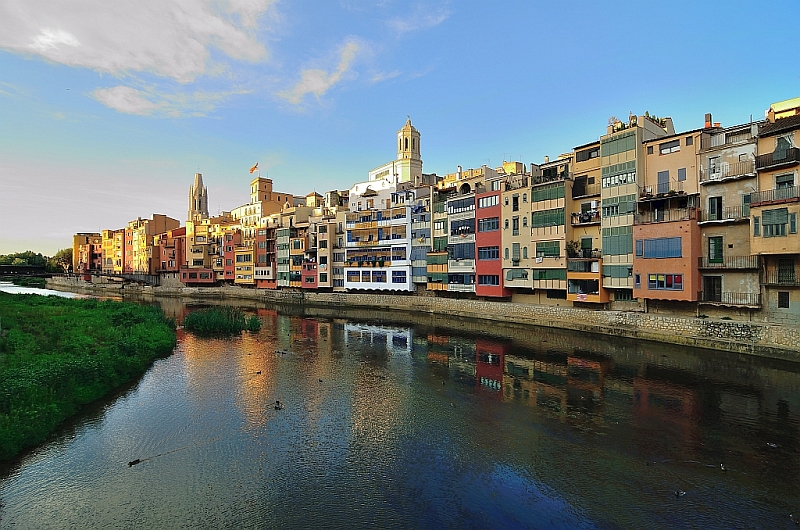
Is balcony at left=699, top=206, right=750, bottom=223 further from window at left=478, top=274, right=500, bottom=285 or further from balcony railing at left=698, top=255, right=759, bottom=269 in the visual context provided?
window at left=478, top=274, right=500, bottom=285

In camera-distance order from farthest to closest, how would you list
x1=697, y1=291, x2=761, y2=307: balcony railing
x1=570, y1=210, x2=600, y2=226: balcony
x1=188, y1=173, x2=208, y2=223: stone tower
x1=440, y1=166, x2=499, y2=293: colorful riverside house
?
x1=188, y1=173, x2=208, y2=223: stone tower → x1=440, y1=166, x2=499, y2=293: colorful riverside house → x1=570, y1=210, x2=600, y2=226: balcony → x1=697, y1=291, x2=761, y2=307: balcony railing

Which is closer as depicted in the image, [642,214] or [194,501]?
[194,501]

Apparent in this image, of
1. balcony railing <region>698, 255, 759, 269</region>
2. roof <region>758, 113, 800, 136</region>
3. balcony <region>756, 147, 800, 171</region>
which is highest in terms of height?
roof <region>758, 113, 800, 136</region>

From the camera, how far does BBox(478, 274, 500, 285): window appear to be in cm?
4941

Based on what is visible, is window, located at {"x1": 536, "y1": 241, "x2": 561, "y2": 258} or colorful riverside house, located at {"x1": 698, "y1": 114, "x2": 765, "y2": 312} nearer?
colorful riverside house, located at {"x1": 698, "y1": 114, "x2": 765, "y2": 312}

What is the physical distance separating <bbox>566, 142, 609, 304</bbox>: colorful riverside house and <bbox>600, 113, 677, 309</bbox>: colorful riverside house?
120cm

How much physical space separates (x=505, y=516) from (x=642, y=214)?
104 feet

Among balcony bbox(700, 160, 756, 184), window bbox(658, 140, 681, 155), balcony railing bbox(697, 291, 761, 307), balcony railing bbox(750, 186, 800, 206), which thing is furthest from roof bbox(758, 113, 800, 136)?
balcony railing bbox(697, 291, 761, 307)

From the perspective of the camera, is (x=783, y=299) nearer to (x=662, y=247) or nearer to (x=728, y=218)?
(x=728, y=218)

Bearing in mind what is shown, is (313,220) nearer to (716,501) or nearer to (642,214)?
(642,214)

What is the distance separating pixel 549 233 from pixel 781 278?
59.9 ft

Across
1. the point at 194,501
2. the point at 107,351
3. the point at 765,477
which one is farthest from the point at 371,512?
the point at 107,351

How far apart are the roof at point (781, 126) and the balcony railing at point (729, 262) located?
8.23 meters

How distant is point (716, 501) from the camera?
1354cm
